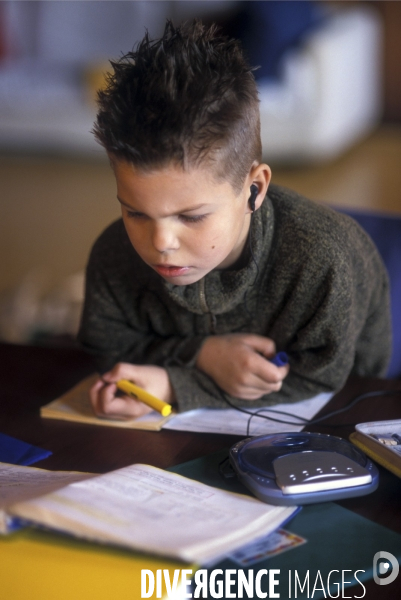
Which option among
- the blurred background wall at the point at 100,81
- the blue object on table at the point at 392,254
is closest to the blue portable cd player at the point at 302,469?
the blue object on table at the point at 392,254

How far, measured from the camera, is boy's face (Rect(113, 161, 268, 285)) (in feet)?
2.62

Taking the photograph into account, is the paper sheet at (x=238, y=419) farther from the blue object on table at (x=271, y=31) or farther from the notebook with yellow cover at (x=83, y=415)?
the blue object on table at (x=271, y=31)

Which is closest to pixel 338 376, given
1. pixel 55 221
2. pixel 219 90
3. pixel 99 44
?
pixel 219 90

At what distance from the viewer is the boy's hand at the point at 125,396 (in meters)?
0.94

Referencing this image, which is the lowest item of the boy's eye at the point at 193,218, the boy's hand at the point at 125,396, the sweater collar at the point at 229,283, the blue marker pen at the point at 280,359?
the boy's hand at the point at 125,396

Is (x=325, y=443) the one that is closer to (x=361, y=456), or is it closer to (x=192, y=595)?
(x=361, y=456)

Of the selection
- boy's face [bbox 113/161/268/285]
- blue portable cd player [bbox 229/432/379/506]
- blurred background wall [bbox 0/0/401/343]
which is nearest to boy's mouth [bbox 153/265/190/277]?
boy's face [bbox 113/161/268/285]

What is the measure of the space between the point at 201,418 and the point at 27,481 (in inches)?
10.6

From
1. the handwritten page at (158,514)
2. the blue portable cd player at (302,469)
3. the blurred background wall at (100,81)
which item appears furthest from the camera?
the blurred background wall at (100,81)

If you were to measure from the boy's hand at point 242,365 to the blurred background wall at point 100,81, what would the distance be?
159 centimetres

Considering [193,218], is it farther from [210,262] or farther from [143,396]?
[143,396]

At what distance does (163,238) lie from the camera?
32.1 inches

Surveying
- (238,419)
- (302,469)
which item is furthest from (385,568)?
(238,419)

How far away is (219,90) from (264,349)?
15.1 inches
